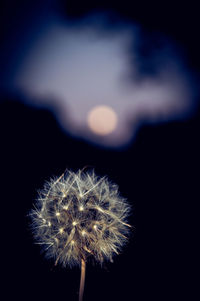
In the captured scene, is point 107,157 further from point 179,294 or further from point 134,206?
point 179,294

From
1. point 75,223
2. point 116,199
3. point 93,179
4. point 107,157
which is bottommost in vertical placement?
point 75,223

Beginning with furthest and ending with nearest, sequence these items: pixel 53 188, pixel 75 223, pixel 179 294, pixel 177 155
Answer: pixel 177 155, pixel 179 294, pixel 53 188, pixel 75 223

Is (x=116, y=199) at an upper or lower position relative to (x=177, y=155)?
lower

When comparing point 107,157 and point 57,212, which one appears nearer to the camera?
point 57,212

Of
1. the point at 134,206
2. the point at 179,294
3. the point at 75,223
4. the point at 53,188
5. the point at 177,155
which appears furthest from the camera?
the point at 177,155

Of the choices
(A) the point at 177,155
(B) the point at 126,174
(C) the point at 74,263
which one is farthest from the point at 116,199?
(A) the point at 177,155
